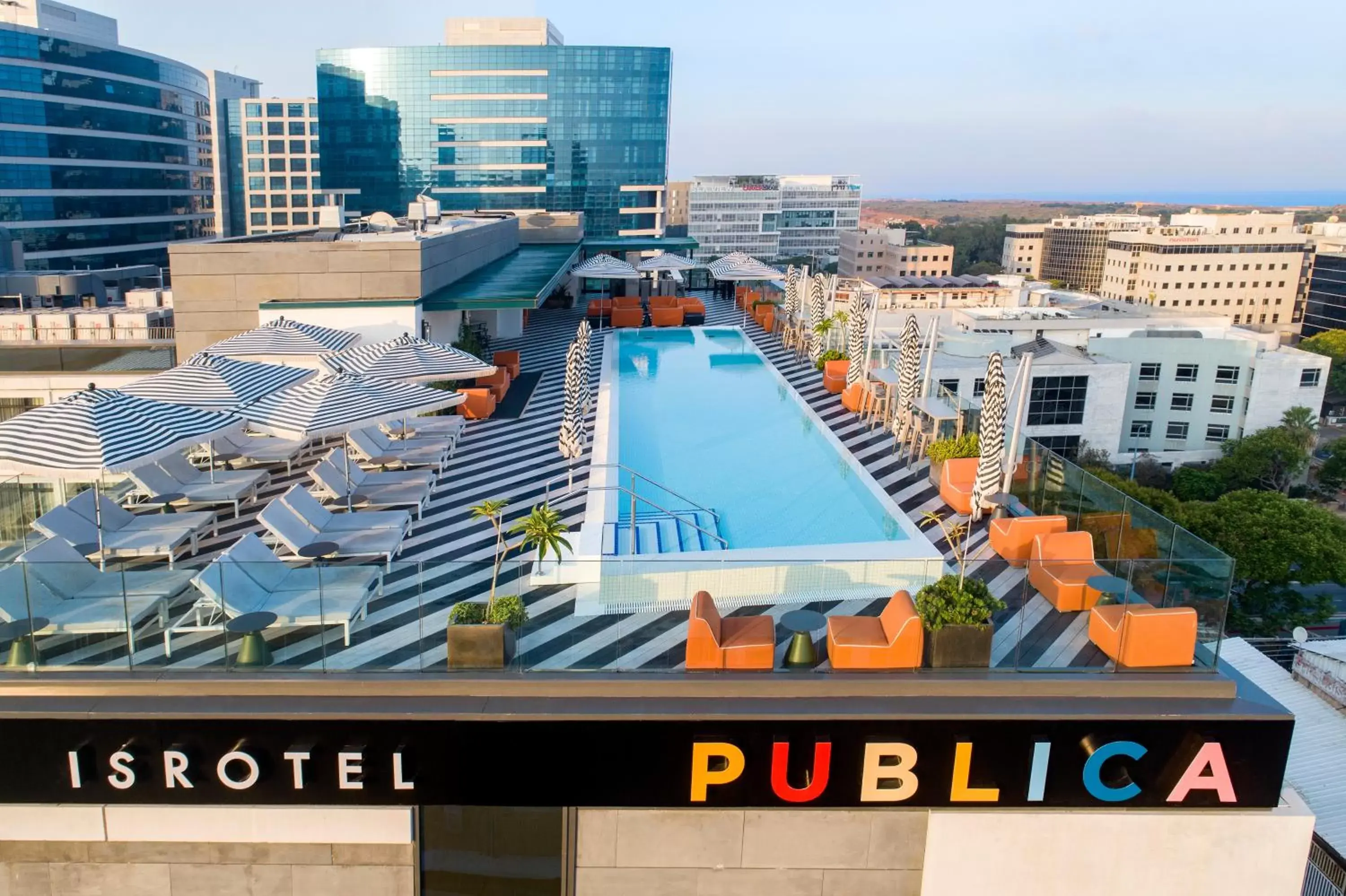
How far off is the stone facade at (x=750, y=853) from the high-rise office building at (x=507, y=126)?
3204 inches

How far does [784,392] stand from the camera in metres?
20.4

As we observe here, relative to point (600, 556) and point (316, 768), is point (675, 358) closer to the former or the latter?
point (600, 556)

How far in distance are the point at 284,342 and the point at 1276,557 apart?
33.1m

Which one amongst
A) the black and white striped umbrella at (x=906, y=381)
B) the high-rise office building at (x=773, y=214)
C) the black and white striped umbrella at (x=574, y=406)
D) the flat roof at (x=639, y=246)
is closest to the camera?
the black and white striped umbrella at (x=574, y=406)

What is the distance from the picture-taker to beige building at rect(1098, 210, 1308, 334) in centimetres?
10925

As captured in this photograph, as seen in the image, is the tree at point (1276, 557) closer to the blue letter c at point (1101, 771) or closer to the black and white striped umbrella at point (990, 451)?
the black and white striped umbrella at point (990, 451)

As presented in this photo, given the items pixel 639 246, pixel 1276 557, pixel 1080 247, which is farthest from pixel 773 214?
pixel 1276 557

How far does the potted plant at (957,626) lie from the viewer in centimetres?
809

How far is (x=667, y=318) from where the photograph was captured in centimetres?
2872

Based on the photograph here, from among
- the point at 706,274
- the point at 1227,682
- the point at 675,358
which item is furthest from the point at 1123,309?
the point at 1227,682

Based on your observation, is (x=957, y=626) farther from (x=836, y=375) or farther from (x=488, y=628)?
(x=836, y=375)

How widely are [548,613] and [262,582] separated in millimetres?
2355

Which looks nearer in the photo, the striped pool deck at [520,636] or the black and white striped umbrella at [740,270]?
the striped pool deck at [520,636]

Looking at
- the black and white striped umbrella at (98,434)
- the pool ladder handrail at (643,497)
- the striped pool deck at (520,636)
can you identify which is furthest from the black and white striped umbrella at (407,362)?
the striped pool deck at (520,636)
